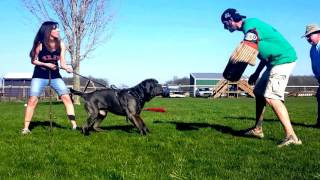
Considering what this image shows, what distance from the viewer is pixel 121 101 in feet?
27.0

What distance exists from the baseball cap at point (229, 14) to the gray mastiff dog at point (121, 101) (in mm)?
2050

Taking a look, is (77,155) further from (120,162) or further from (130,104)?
(130,104)

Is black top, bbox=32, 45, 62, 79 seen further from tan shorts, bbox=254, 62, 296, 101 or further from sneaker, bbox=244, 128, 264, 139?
tan shorts, bbox=254, 62, 296, 101

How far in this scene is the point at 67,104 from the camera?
898cm

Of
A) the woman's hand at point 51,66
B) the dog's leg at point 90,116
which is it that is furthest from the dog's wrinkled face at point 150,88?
the woman's hand at point 51,66

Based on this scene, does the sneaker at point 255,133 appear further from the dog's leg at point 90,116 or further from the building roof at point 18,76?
the building roof at point 18,76

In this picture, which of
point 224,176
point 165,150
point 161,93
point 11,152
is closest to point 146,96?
point 161,93

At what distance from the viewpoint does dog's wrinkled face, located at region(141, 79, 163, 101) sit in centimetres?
840

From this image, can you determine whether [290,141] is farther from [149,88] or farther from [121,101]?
[121,101]

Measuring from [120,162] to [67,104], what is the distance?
3876 millimetres

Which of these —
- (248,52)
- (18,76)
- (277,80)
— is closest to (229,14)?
(248,52)

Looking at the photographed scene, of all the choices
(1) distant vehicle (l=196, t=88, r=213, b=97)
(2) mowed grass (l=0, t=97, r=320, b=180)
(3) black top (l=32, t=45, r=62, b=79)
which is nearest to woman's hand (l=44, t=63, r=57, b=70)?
(3) black top (l=32, t=45, r=62, b=79)

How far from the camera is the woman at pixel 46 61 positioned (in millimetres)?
8414

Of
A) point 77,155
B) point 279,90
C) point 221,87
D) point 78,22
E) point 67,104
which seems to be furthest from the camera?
point 221,87
